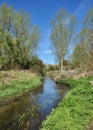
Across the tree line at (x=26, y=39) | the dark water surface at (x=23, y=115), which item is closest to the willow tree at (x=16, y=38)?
the tree line at (x=26, y=39)

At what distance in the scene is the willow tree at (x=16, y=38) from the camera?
42822mm

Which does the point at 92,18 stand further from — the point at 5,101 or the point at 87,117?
the point at 87,117

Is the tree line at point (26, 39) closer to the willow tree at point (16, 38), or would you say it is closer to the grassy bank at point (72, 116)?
the willow tree at point (16, 38)

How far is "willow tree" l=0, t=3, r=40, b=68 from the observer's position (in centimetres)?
4282

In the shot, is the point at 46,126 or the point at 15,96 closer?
the point at 46,126

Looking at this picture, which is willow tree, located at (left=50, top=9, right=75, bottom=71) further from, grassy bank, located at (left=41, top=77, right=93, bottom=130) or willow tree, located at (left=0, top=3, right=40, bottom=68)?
grassy bank, located at (left=41, top=77, right=93, bottom=130)

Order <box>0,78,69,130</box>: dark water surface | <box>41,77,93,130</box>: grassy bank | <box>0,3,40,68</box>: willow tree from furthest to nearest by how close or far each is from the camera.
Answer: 1. <box>0,3,40,68</box>: willow tree
2. <box>0,78,69,130</box>: dark water surface
3. <box>41,77,93,130</box>: grassy bank

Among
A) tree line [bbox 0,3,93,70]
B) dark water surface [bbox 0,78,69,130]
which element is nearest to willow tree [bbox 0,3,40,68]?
tree line [bbox 0,3,93,70]

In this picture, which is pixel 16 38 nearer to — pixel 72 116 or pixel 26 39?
pixel 26 39

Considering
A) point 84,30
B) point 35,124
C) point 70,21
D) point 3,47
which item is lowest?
point 35,124

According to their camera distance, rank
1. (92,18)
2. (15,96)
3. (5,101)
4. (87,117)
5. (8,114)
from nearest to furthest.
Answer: (87,117)
(8,114)
(5,101)
(15,96)
(92,18)

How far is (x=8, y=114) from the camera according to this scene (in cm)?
1369

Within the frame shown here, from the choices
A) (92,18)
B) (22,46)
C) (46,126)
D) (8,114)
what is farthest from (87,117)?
(22,46)

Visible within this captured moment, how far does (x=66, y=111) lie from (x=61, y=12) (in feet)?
133
